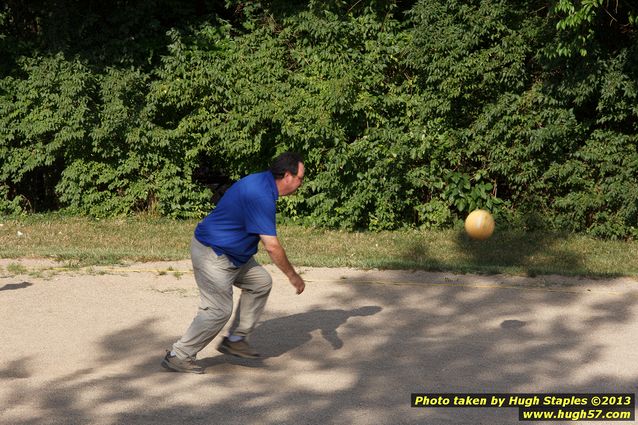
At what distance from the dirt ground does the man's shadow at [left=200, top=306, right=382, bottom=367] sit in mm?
20

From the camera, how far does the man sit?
6.59 meters

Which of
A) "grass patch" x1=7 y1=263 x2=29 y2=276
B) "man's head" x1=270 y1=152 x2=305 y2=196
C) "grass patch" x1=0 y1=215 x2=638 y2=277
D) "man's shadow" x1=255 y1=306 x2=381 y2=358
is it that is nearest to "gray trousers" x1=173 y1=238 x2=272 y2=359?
"man's head" x1=270 y1=152 x2=305 y2=196

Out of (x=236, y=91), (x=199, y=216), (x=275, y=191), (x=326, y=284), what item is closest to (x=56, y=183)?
(x=199, y=216)

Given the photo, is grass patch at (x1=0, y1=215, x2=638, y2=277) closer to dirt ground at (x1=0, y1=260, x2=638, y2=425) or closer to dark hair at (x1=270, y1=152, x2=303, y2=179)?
dirt ground at (x1=0, y1=260, x2=638, y2=425)

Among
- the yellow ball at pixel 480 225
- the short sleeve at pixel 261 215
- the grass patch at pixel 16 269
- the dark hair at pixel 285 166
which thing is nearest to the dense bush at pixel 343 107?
the grass patch at pixel 16 269

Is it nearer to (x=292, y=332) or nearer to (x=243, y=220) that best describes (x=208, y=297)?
(x=243, y=220)

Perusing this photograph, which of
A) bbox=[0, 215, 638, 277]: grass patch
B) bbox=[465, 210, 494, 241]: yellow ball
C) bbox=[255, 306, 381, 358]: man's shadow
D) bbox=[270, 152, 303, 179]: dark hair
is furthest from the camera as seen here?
bbox=[0, 215, 638, 277]: grass patch

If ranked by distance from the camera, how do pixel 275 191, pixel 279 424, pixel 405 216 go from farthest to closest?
pixel 405 216
pixel 275 191
pixel 279 424

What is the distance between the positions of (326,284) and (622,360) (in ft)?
12.0

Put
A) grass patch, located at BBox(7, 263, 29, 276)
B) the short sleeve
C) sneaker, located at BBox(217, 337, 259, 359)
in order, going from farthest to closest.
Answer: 1. grass patch, located at BBox(7, 263, 29, 276)
2. sneaker, located at BBox(217, 337, 259, 359)
3. the short sleeve

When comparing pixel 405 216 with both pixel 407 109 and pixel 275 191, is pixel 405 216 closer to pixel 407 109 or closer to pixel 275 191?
pixel 407 109

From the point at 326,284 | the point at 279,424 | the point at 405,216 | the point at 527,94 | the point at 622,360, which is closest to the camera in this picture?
the point at 279,424

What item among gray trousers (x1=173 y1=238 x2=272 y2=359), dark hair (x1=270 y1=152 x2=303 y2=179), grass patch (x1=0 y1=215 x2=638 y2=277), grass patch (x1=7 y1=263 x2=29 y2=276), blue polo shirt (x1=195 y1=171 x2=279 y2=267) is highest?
dark hair (x1=270 y1=152 x2=303 y2=179)

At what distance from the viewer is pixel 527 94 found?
44.3 ft
